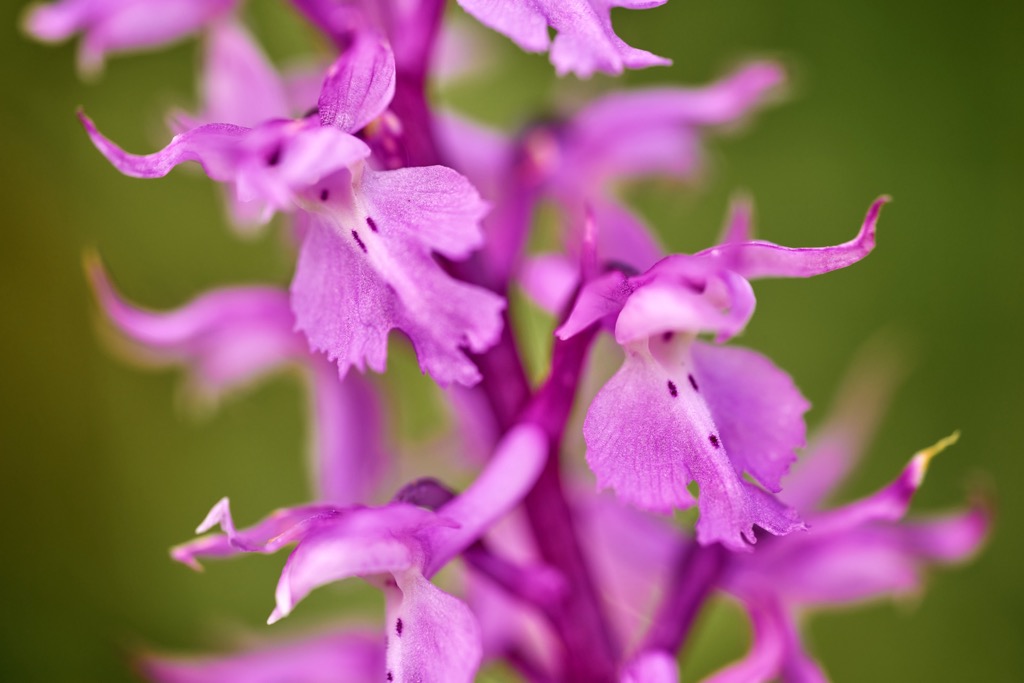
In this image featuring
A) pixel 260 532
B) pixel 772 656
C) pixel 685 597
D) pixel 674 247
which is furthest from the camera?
pixel 674 247

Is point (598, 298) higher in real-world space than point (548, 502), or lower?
higher

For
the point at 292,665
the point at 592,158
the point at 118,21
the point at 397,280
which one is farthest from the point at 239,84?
the point at 292,665

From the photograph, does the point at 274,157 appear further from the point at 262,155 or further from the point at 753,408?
the point at 753,408

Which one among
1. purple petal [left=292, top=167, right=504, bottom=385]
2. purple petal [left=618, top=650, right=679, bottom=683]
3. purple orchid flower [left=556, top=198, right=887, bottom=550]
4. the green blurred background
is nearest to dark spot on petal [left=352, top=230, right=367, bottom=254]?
purple petal [left=292, top=167, right=504, bottom=385]

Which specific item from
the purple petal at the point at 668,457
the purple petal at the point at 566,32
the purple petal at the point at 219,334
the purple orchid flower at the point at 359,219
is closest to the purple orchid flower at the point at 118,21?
the purple petal at the point at 219,334

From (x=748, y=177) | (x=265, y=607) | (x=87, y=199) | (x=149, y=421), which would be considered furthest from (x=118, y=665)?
(x=748, y=177)

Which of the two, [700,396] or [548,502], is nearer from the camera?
[700,396]
